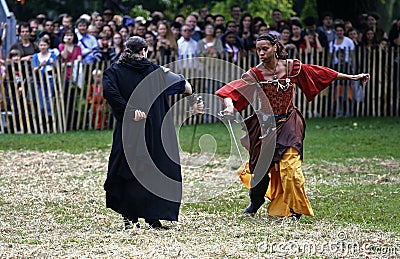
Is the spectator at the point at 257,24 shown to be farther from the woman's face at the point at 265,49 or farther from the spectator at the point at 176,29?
the woman's face at the point at 265,49

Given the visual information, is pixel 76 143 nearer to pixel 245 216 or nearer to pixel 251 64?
pixel 251 64

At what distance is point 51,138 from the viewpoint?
15750mm

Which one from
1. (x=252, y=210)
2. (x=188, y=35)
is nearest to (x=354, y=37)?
(x=188, y=35)

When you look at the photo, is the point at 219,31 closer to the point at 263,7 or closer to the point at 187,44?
the point at 187,44

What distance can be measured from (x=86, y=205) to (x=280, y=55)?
2.69 meters

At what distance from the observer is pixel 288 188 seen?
27.3 ft

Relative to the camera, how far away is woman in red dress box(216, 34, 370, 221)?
27.9 ft

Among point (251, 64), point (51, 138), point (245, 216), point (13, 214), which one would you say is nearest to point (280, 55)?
point (245, 216)

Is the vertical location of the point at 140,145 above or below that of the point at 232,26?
below

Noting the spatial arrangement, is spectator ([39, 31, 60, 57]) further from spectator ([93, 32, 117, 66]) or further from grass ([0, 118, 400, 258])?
grass ([0, 118, 400, 258])

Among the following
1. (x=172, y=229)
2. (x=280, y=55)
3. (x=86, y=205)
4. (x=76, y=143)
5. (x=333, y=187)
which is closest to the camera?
(x=172, y=229)

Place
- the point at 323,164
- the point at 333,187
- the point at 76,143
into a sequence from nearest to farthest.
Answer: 1. the point at 333,187
2. the point at 323,164
3. the point at 76,143

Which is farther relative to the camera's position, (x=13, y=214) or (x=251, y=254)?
(x=13, y=214)

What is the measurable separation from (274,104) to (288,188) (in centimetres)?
87
